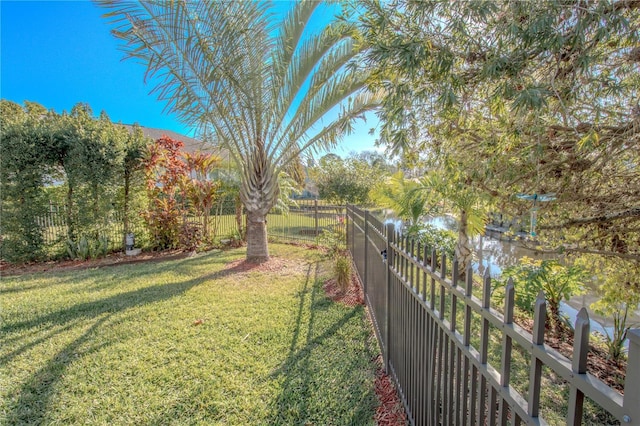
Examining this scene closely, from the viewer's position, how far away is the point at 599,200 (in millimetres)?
3088

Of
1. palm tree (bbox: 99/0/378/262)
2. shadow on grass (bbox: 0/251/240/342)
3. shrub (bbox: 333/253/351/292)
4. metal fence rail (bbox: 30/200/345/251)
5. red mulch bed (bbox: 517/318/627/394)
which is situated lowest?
red mulch bed (bbox: 517/318/627/394)

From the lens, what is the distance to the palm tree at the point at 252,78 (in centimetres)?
511

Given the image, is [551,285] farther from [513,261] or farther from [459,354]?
[513,261]

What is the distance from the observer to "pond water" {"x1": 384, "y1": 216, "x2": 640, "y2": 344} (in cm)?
490

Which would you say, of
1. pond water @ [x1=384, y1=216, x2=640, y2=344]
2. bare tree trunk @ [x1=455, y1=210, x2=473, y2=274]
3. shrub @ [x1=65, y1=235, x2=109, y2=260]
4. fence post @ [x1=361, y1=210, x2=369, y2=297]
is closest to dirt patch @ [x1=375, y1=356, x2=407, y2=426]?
pond water @ [x1=384, y1=216, x2=640, y2=344]

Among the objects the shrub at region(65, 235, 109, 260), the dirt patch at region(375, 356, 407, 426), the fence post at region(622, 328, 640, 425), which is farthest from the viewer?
the shrub at region(65, 235, 109, 260)

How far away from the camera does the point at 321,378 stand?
298 centimetres

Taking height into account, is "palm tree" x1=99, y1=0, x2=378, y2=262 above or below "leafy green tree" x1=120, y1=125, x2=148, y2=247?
above

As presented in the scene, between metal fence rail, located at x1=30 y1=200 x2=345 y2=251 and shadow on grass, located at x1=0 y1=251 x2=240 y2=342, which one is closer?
shadow on grass, located at x1=0 y1=251 x2=240 y2=342

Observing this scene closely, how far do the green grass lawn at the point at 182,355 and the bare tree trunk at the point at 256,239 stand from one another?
6.01 ft

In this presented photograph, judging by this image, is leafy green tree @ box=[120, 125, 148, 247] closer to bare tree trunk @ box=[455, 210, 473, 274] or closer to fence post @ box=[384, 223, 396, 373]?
fence post @ box=[384, 223, 396, 373]

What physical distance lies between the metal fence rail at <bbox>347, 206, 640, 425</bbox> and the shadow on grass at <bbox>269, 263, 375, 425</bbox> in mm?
386

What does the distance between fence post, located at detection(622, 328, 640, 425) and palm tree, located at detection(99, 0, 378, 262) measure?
14.7 feet

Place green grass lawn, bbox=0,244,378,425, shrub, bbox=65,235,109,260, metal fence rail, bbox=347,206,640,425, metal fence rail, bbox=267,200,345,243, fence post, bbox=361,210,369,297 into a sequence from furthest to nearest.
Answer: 1. metal fence rail, bbox=267,200,345,243
2. shrub, bbox=65,235,109,260
3. fence post, bbox=361,210,369,297
4. green grass lawn, bbox=0,244,378,425
5. metal fence rail, bbox=347,206,640,425
